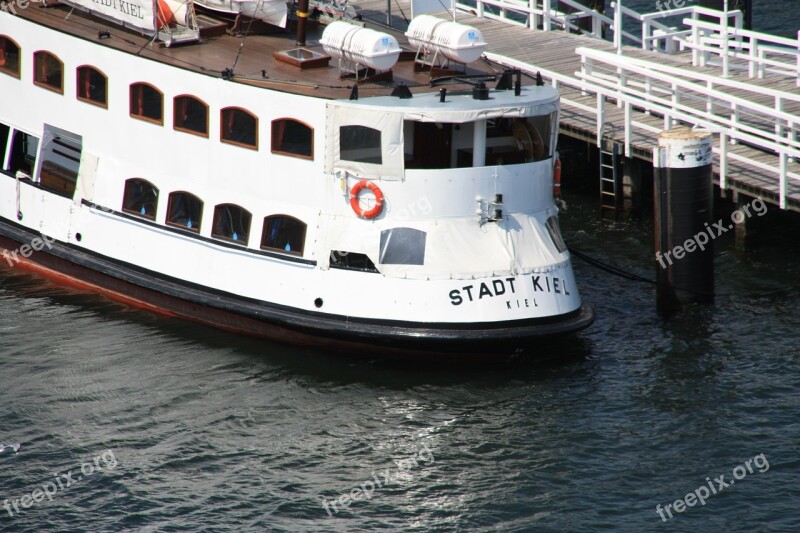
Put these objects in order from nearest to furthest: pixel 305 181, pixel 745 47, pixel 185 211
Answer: pixel 305 181 < pixel 185 211 < pixel 745 47

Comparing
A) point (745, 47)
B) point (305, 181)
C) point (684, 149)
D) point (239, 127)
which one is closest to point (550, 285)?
point (684, 149)

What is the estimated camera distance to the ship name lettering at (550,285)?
71.2 ft

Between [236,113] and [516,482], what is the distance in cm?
869

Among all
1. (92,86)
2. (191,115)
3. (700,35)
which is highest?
(700,35)

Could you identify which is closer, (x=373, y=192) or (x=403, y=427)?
(x=403, y=427)

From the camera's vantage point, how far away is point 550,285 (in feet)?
71.7

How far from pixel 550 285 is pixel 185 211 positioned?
7.19 meters

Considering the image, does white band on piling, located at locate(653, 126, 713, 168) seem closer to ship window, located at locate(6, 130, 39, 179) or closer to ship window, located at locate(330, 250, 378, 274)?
ship window, located at locate(330, 250, 378, 274)

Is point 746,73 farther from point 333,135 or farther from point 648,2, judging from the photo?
point 648,2

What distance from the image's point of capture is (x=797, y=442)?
19859 millimetres

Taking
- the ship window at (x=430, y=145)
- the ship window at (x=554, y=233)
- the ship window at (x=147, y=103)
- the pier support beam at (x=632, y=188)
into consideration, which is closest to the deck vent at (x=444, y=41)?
the ship window at (x=430, y=145)

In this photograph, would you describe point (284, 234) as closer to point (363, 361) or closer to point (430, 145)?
point (363, 361)

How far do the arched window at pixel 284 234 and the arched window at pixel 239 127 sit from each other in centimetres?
140

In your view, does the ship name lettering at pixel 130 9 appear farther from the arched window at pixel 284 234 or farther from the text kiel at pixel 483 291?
the text kiel at pixel 483 291
